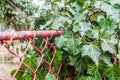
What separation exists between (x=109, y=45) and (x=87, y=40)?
112 mm

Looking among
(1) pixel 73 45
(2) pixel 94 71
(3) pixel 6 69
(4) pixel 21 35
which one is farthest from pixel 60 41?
(3) pixel 6 69

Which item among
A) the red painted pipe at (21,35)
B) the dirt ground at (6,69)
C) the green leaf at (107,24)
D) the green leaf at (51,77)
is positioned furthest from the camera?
the dirt ground at (6,69)

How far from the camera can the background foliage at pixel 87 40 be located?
3.59 feet

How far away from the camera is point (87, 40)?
45.8 inches

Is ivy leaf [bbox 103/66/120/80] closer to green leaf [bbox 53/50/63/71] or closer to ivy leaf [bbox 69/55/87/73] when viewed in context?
ivy leaf [bbox 69/55/87/73]

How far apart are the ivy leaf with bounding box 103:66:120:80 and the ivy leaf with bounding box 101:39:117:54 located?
7cm

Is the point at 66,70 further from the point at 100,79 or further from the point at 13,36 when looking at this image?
the point at 13,36

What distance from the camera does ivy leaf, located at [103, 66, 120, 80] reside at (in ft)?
3.65

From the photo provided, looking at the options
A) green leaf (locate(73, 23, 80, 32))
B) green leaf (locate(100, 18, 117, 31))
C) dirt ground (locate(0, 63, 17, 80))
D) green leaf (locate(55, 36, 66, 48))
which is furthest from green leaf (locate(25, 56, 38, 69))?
dirt ground (locate(0, 63, 17, 80))

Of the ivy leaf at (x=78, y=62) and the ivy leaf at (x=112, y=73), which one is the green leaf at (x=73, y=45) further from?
the ivy leaf at (x=112, y=73)

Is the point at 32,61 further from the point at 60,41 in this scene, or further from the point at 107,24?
the point at 107,24

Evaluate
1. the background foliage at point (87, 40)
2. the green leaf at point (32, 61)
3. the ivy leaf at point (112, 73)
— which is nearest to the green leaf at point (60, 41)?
the background foliage at point (87, 40)

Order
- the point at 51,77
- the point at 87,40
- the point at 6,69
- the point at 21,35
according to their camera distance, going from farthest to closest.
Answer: the point at 6,69 < the point at 87,40 < the point at 51,77 < the point at 21,35

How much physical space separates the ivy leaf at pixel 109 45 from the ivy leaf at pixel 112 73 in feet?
0.24
